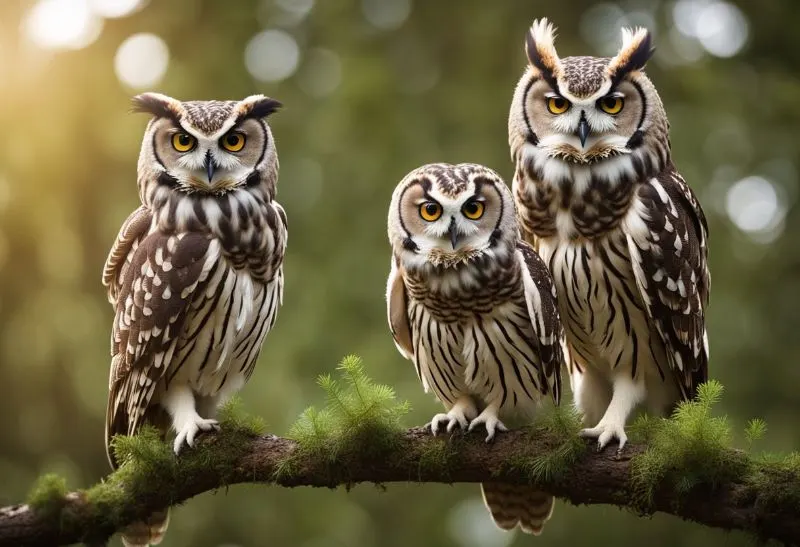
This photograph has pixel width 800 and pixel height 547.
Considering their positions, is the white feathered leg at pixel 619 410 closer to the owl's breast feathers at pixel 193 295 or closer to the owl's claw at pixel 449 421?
the owl's claw at pixel 449 421

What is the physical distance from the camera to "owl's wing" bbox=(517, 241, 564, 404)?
3928mm

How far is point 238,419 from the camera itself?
12.8 ft

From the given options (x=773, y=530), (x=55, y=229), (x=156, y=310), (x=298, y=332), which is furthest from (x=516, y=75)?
(x=773, y=530)

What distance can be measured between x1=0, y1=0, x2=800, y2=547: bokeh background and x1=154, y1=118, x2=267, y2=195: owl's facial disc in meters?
2.79

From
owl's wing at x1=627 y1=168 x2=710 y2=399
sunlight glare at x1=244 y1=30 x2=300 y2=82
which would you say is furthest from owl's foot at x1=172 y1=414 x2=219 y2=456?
sunlight glare at x1=244 y1=30 x2=300 y2=82

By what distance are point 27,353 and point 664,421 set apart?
15.7 feet

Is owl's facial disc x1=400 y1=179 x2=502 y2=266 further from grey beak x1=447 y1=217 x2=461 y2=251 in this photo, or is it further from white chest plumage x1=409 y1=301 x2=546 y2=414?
white chest plumage x1=409 y1=301 x2=546 y2=414

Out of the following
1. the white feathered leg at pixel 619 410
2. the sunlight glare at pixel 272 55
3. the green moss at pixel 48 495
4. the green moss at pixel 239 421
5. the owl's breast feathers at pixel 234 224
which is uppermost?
the sunlight glare at pixel 272 55

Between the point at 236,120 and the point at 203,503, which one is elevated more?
the point at 236,120

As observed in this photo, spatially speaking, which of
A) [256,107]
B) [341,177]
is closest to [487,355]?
[256,107]

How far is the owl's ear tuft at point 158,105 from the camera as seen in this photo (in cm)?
409

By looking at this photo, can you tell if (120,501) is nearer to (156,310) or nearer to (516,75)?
(156,310)

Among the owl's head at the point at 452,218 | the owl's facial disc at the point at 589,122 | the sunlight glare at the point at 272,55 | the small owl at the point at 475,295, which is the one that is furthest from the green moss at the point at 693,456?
the sunlight glare at the point at 272,55

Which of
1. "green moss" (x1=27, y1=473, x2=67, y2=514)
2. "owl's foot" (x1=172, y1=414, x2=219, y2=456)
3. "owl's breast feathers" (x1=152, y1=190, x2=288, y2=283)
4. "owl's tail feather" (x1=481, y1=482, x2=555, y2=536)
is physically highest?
"owl's breast feathers" (x1=152, y1=190, x2=288, y2=283)
